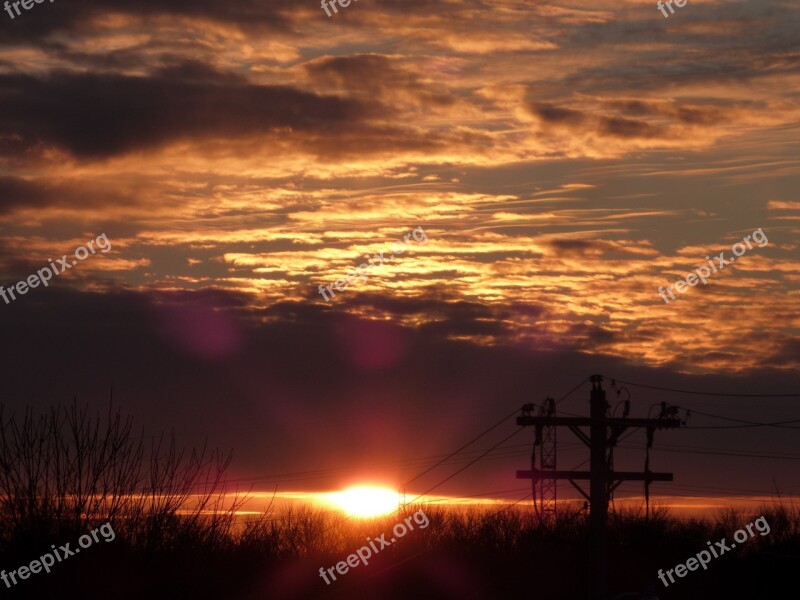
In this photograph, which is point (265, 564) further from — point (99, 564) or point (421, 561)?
point (99, 564)

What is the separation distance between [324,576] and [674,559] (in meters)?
25.0

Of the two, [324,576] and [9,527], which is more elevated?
[9,527]

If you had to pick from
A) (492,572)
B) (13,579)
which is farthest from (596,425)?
(492,572)

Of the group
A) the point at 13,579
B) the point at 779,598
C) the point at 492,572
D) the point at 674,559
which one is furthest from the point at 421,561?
the point at 13,579

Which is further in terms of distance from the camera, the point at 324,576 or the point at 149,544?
the point at 324,576

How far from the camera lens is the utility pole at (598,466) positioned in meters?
43.0

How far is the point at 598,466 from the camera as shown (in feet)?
141

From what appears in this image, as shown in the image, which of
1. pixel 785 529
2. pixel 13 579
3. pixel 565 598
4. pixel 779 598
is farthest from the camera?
pixel 785 529

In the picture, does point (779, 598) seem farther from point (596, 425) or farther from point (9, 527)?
point (9, 527)

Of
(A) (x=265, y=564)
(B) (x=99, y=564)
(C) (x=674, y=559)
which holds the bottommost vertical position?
(C) (x=674, y=559)

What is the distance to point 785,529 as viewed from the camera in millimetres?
77250

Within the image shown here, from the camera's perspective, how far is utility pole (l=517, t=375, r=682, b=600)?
4303cm

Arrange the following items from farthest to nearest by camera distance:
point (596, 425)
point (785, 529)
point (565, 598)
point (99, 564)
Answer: point (785, 529) < point (565, 598) < point (596, 425) < point (99, 564)

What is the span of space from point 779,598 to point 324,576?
25504mm
